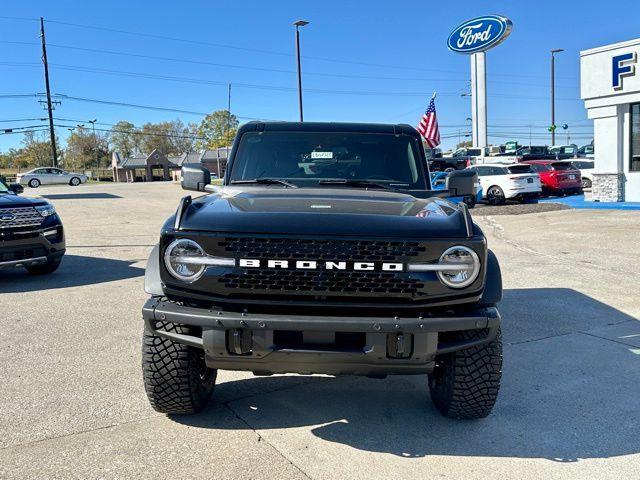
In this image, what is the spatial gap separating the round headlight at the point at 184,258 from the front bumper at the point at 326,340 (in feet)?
0.59

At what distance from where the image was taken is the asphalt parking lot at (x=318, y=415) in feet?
9.89

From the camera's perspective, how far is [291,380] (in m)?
4.26

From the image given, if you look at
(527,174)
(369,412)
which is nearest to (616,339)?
(369,412)

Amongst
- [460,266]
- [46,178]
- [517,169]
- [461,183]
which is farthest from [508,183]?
[46,178]

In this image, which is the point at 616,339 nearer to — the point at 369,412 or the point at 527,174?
the point at 369,412

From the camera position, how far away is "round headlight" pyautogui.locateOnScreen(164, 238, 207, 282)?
2.96m

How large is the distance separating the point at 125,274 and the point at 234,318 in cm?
635

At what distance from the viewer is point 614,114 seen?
1736 centimetres

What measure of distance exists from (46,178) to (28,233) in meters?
43.1

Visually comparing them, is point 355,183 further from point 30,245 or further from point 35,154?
point 35,154

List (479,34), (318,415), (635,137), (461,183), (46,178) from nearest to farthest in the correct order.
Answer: (318,415) → (461,183) → (635,137) → (479,34) → (46,178)

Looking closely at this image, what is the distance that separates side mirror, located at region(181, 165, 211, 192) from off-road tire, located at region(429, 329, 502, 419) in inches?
97.8

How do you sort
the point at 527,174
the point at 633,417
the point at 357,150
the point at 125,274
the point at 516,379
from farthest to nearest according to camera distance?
the point at 527,174
the point at 125,274
the point at 357,150
the point at 516,379
the point at 633,417

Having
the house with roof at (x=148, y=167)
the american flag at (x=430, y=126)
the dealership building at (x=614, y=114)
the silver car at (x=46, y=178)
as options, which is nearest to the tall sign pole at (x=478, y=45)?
the american flag at (x=430, y=126)
